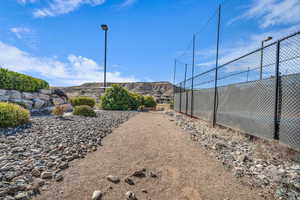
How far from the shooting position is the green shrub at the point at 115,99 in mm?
9398

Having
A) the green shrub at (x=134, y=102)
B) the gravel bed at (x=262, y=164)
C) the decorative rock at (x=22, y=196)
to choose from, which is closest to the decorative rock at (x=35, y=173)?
the decorative rock at (x=22, y=196)

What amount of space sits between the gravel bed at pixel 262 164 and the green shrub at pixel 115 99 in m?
7.13

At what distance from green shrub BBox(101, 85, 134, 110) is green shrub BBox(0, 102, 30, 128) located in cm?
587

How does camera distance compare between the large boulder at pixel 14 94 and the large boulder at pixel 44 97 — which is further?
the large boulder at pixel 44 97

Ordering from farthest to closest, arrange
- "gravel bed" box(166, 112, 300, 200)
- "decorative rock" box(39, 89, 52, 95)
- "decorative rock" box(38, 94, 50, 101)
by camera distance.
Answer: "decorative rock" box(39, 89, 52, 95) → "decorative rock" box(38, 94, 50, 101) → "gravel bed" box(166, 112, 300, 200)

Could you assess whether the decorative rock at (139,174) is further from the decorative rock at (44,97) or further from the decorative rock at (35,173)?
the decorative rock at (44,97)

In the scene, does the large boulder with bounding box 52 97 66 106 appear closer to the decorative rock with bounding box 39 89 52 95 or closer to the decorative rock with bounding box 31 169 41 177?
the decorative rock with bounding box 39 89 52 95

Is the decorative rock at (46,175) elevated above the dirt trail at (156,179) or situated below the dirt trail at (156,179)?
above

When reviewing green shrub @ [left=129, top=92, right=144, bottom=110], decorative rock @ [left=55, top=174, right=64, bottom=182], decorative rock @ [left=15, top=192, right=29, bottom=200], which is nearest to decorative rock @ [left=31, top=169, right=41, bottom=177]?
decorative rock @ [left=55, top=174, right=64, bottom=182]

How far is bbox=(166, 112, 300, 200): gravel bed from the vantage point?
1552 millimetres

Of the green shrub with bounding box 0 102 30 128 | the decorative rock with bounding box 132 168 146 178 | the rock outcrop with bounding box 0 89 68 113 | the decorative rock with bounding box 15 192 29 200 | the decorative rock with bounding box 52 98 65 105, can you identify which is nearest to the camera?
the decorative rock with bounding box 15 192 29 200

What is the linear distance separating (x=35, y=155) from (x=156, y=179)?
5.46ft

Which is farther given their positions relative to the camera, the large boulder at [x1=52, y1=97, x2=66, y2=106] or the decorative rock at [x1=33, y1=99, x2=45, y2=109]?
the large boulder at [x1=52, y1=97, x2=66, y2=106]

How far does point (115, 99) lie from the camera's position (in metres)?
9.58
